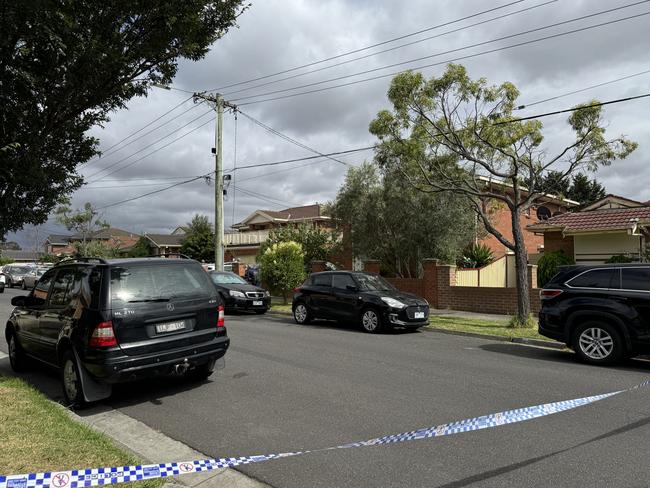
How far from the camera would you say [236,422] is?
5359mm

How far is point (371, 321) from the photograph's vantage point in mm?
12359

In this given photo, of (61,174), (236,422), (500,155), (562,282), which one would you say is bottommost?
(236,422)

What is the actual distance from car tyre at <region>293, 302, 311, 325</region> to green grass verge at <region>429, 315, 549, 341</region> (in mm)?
3357

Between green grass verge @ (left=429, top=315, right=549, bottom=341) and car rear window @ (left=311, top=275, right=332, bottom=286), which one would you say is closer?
green grass verge @ (left=429, top=315, right=549, bottom=341)

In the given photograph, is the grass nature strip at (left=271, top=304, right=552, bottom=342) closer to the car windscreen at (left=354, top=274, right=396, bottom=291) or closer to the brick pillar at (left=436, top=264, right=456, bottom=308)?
the car windscreen at (left=354, top=274, right=396, bottom=291)

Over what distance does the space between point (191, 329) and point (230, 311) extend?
1127 centimetres

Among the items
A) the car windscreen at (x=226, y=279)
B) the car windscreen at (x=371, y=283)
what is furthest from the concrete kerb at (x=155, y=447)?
the car windscreen at (x=226, y=279)

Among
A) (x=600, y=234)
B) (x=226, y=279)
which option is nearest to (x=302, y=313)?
(x=226, y=279)

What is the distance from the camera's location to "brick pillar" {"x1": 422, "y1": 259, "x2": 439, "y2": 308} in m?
17.9

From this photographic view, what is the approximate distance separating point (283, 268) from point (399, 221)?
16.4ft

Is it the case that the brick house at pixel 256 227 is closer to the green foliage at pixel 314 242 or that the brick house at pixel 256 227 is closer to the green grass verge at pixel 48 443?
the green foliage at pixel 314 242

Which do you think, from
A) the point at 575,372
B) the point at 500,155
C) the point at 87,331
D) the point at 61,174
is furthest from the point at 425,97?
the point at 87,331

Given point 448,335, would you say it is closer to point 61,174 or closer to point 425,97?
point 425,97

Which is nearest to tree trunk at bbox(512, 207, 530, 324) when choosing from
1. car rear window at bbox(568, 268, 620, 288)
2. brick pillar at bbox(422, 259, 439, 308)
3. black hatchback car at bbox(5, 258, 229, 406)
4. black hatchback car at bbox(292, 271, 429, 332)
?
black hatchback car at bbox(292, 271, 429, 332)
